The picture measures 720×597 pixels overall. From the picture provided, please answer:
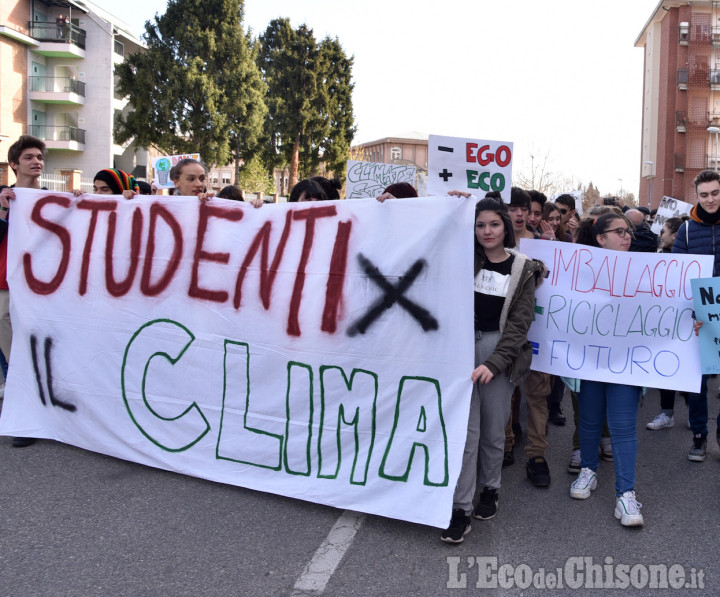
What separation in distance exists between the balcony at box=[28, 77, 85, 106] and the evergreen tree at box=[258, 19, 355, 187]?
11040 mm

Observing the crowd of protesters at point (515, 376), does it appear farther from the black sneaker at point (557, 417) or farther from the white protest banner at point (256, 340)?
the black sneaker at point (557, 417)

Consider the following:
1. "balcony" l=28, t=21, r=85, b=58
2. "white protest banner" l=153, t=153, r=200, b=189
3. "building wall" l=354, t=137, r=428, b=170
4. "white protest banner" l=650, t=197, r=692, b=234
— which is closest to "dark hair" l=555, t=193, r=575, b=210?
"white protest banner" l=650, t=197, r=692, b=234

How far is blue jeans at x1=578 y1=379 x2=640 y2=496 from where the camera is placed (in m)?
3.70

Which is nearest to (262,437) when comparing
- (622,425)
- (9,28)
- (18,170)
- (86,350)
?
(86,350)

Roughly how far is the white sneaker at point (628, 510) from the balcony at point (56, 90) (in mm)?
40998

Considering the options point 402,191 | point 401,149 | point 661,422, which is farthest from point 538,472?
point 401,149

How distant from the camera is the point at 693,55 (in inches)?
1838

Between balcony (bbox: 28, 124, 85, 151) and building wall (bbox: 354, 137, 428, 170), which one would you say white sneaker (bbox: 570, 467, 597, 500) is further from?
building wall (bbox: 354, 137, 428, 170)

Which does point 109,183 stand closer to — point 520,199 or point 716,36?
point 520,199

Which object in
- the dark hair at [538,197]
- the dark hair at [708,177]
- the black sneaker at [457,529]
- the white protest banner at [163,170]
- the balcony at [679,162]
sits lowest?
the black sneaker at [457,529]

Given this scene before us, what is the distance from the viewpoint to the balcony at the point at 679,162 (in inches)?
1838

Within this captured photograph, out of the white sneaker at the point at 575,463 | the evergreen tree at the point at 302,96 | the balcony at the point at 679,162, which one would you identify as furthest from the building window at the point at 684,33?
the white sneaker at the point at 575,463

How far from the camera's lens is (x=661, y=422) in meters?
5.46

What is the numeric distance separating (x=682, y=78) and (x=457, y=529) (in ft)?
167
